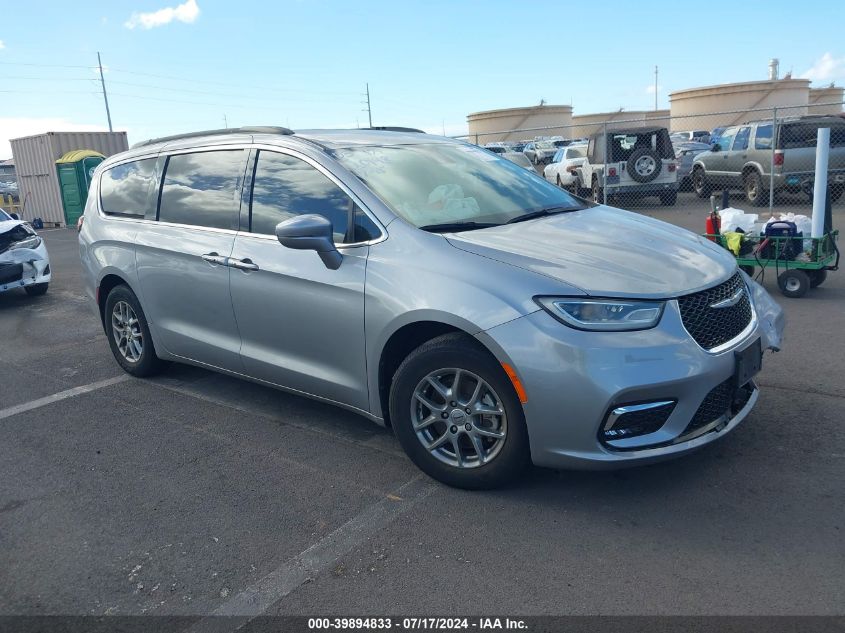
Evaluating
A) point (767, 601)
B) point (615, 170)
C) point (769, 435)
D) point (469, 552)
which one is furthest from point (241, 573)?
point (615, 170)

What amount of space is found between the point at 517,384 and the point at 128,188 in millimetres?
3720

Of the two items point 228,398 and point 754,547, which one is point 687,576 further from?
point 228,398

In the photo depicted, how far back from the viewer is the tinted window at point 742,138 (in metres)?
15.9

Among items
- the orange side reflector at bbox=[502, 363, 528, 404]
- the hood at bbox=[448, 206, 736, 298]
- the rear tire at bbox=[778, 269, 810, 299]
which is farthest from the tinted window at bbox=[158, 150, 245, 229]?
the rear tire at bbox=[778, 269, 810, 299]

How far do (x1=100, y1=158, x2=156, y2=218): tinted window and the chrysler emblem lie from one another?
3824 millimetres

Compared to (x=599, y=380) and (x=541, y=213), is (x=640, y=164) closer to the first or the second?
(x=541, y=213)

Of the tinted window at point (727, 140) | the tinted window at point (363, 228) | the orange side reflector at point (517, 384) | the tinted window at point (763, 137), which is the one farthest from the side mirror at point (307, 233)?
the tinted window at point (727, 140)

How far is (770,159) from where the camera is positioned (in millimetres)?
14961

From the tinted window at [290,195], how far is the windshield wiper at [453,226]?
1.58ft

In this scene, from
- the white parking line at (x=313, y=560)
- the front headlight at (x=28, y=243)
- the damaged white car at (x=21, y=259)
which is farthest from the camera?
the front headlight at (x=28, y=243)

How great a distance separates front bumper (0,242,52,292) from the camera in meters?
9.27

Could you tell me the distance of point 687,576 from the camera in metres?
2.88

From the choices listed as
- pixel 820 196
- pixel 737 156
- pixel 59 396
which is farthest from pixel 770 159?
pixel 59 396

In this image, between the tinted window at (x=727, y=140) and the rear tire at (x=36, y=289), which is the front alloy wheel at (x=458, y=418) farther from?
the tinted window at (x=727, y=140)
